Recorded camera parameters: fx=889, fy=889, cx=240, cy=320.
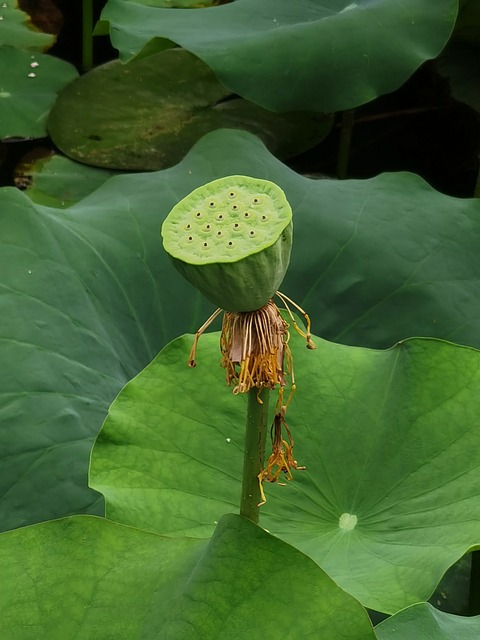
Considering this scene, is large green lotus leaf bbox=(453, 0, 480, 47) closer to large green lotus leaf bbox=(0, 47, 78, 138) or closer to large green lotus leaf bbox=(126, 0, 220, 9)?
large green lotus leaf bbox=(126, 0, 220, 9)

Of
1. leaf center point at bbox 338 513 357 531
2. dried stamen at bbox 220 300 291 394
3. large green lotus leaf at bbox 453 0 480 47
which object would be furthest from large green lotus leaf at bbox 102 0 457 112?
dried stamen at bbox 220 300 291 394

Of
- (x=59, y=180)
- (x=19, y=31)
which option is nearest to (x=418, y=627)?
(x=59, y=180)

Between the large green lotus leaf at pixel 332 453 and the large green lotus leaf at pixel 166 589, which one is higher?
the large green lotus leaf at pixel 166 589

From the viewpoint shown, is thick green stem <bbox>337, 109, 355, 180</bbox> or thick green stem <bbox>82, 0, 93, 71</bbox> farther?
thick green stem <bbox>82, 0, 93, 71</bbox>

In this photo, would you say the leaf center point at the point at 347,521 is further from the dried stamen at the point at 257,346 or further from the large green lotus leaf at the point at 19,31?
the large green lotus leaf at the point at 19,31

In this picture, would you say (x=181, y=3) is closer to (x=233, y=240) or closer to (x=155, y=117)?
(x=155, y=117)

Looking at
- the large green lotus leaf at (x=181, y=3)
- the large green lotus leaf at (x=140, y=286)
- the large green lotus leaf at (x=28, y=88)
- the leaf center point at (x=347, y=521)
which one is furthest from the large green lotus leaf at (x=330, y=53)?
A: the leaf center point at (x=347, y=521)
